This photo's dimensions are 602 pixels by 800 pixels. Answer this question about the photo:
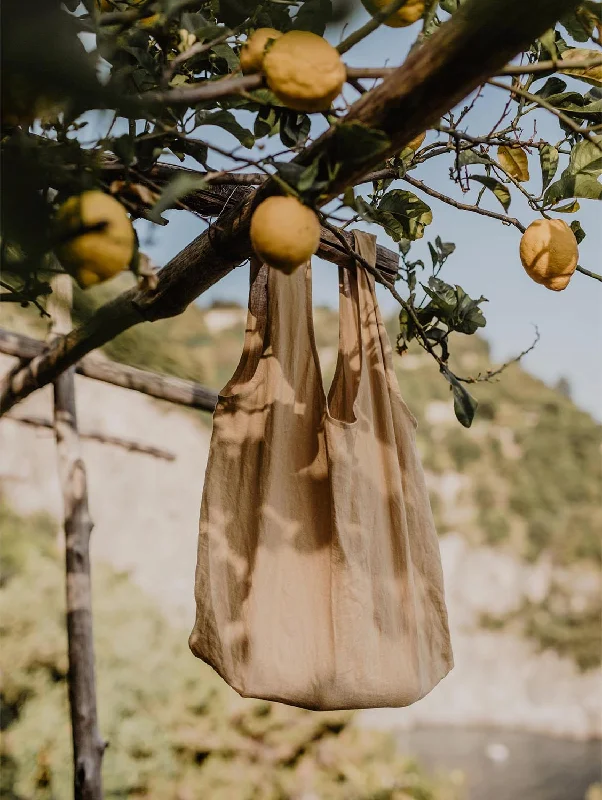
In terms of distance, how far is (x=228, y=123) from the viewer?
592 millimetres

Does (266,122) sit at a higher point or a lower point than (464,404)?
higher

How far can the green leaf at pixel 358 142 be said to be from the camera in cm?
46

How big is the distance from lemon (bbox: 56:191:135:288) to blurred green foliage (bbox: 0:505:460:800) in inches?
95.7

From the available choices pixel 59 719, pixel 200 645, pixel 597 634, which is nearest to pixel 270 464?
pixel 200 645

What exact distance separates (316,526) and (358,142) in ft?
1.81

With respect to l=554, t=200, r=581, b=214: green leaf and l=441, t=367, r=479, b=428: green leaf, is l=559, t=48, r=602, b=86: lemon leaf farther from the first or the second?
l=441, t=367, r=479, b=428: green leaf

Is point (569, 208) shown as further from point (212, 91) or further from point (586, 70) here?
point (212, 91)

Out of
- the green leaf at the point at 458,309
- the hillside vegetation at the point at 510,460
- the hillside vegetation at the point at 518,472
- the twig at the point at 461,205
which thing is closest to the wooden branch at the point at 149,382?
the green leaf at the point at 458,309

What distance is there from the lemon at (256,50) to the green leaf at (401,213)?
1.06 ft

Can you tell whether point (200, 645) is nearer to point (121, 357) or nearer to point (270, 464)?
point (270, 464)

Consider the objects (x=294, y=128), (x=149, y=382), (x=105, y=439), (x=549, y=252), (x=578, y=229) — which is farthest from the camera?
(x=105, y=439)

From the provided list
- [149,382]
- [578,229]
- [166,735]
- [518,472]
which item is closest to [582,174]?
[578,229]

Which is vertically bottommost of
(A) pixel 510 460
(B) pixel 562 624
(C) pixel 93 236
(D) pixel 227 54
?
(C) pixel 93 236

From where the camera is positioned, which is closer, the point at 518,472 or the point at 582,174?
the point at 582,174
